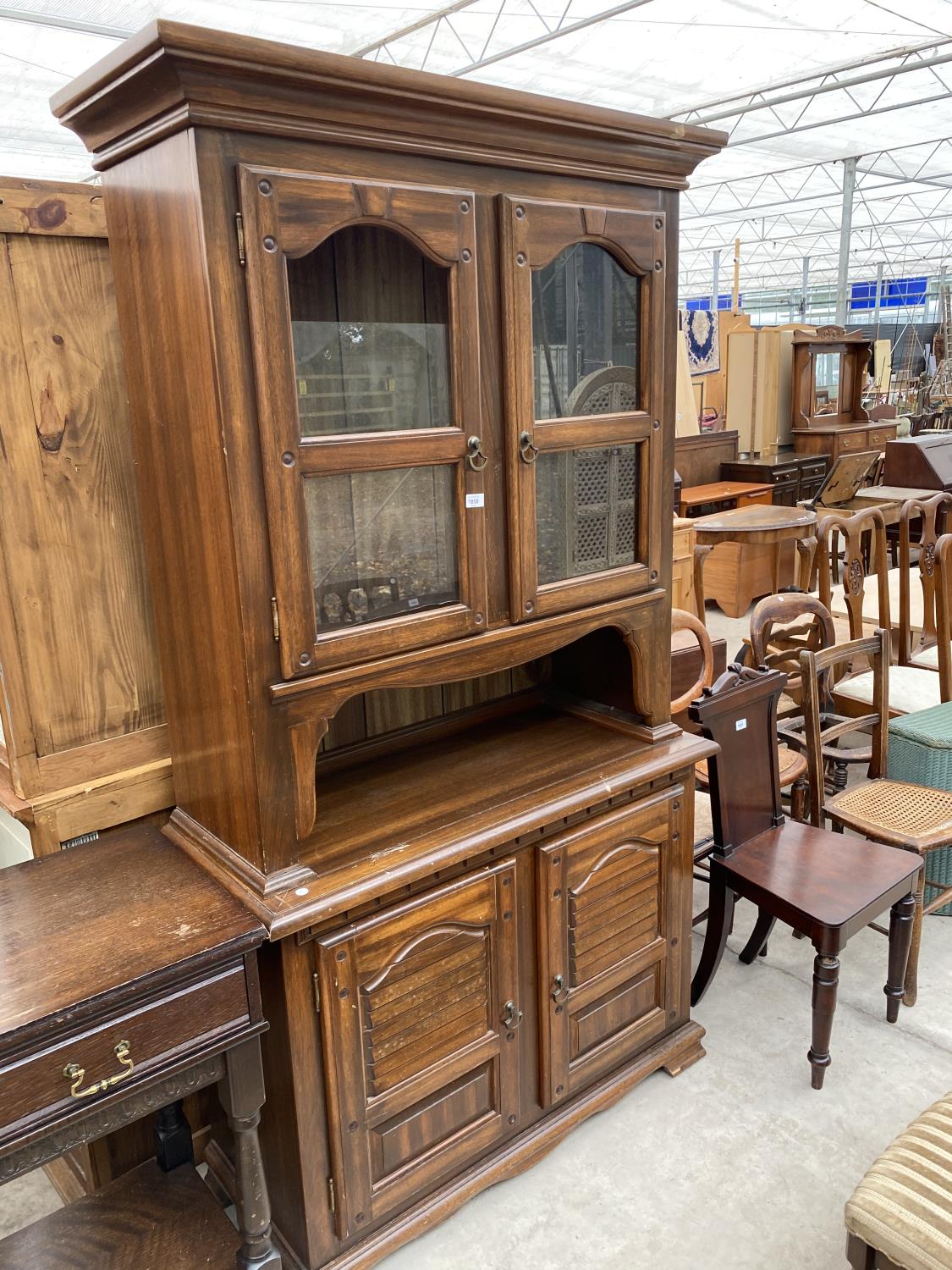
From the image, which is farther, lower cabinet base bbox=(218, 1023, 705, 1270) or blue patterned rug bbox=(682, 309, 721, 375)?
blue patterned rug bbox=(682, 309, 721, 375)

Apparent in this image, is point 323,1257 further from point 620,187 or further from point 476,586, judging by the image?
point 620,187

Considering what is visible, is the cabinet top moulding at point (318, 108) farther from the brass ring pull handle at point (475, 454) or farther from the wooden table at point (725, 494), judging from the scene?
the wooden table at point (725, 494)

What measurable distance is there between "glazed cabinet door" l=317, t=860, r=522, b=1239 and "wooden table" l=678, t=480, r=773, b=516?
4.61m

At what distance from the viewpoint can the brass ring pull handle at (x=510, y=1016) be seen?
183 centimetres

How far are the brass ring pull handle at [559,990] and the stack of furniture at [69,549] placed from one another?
2.80 ft

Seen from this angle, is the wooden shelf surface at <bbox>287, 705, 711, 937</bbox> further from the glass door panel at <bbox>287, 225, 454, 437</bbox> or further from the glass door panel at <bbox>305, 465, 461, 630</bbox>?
the glass door panel at <bbox>287, 225, 454, 437</bbox>

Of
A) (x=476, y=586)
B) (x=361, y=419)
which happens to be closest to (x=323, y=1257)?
(x=476, y=586)

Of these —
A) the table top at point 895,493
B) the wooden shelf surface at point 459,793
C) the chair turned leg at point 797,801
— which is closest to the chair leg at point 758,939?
the chair turned leg at point 797,801

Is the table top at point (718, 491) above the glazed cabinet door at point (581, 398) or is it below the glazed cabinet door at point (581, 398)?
below

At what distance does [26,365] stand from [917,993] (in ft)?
8.30

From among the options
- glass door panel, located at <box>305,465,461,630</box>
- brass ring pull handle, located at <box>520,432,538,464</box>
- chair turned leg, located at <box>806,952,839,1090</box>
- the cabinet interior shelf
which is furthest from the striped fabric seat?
brass ring pull handle, located at <box>520,432,538,464</box>

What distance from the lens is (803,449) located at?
716 centimetres

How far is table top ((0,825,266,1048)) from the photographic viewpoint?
127 centimetres

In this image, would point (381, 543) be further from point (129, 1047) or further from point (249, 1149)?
point (249, 1149)
